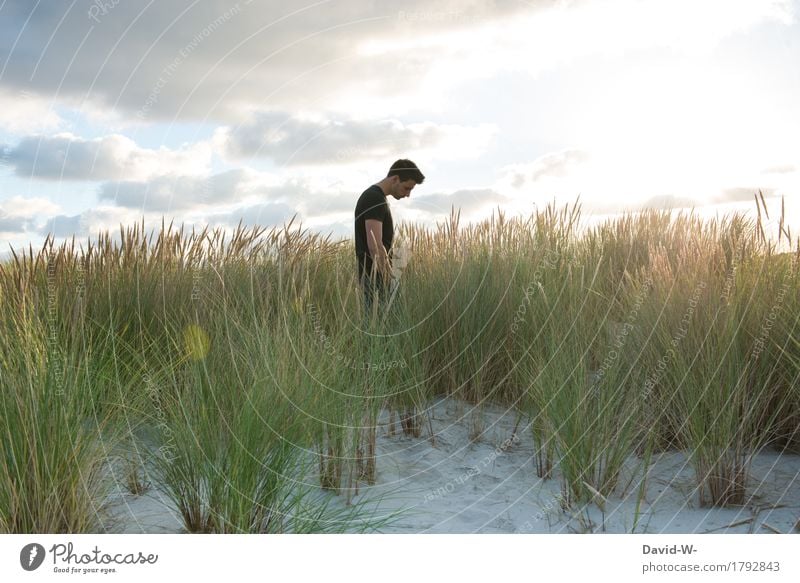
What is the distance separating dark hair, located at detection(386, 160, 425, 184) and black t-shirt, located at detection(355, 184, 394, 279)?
208 millimetres

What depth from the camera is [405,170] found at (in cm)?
557

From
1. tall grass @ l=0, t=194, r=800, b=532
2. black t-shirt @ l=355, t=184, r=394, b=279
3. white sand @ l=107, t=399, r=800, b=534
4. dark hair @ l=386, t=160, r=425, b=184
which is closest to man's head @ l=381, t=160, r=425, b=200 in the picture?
dark hair @ l=386, t=160, r=425, b=184

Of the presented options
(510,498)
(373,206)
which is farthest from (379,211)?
(510,498)

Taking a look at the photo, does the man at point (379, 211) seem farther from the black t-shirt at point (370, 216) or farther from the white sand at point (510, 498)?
the white sand at point (510, 498)

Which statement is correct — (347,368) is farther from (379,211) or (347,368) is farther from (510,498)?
(379,211)

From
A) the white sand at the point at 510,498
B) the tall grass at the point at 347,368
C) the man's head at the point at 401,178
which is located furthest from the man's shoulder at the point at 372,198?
the white sand at the point at 510,498

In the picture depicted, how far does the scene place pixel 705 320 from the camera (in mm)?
Result: 3670

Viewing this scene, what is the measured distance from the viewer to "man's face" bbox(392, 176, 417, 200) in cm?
561

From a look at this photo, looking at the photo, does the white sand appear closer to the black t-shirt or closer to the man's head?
the black t-shirt

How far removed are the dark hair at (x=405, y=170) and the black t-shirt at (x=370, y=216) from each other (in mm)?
208

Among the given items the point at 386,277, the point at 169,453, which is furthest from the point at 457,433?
the point at 169,453

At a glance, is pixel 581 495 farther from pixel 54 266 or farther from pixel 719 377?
pixel 54 266

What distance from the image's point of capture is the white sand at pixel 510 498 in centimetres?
312
